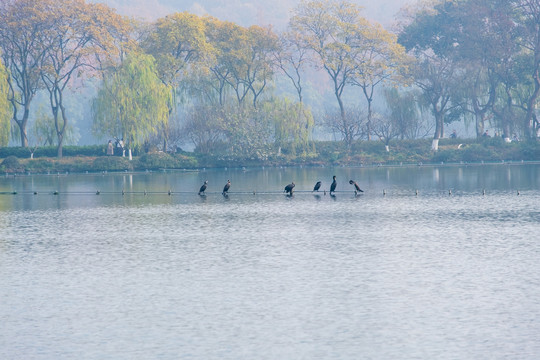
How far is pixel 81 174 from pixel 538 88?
49.5 meters

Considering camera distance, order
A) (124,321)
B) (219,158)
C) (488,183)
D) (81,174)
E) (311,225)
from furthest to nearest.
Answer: (219,158), (81,174), (488,183), (311,225), (124,321)

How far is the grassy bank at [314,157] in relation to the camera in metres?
83.3

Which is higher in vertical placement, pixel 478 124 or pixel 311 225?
pixel 478 124

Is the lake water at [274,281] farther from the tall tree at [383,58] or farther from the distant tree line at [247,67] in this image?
the tall tree at [383,58]

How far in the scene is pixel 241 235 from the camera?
32.5 metres

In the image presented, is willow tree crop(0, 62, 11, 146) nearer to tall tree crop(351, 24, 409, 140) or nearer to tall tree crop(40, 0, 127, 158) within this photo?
tall tree crop(40, 0, 127, 158)

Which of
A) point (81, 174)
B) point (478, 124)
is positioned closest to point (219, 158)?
point (81, 174)

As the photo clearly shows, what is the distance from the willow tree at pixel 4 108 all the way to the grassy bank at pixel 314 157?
2.34 m

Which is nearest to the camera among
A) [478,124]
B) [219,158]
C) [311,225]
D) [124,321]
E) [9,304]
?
[124,321]

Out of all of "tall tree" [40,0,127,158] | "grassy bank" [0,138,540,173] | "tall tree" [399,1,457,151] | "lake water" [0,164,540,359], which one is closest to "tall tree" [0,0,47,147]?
"tall tree" [40,0,127,158]

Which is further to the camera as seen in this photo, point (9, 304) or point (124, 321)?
point (9, 304)

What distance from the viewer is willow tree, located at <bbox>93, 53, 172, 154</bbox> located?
8444 cm

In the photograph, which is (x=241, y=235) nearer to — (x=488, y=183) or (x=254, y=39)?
(x=488, y=183)

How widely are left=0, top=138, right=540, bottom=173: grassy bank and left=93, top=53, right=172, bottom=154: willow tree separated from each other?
2754 millimetres
